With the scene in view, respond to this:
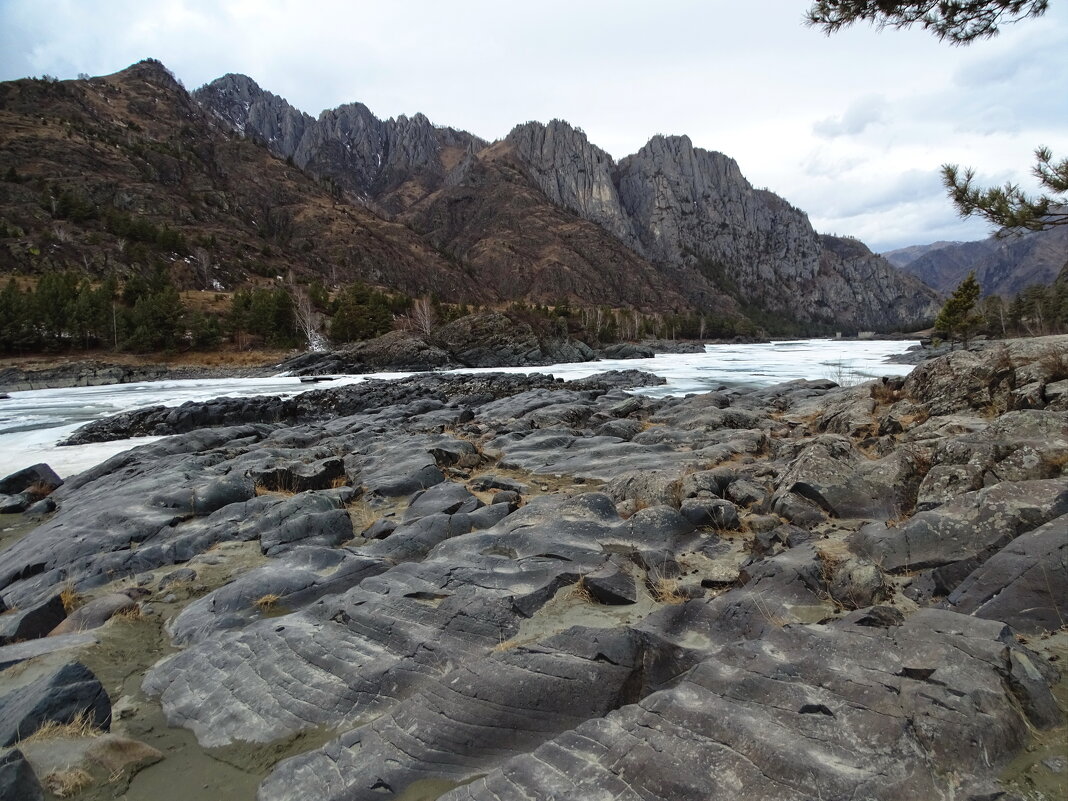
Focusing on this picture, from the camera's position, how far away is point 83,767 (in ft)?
12.7

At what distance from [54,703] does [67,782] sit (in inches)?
36.1

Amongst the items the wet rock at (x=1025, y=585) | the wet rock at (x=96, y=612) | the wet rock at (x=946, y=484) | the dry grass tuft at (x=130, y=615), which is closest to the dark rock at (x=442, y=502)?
the dry grass tuft at (x=130, y=615)

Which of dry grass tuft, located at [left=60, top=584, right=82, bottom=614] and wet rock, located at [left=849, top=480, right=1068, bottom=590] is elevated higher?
wet rock, located at [left=849, top=480, right=1068, bottom=590]

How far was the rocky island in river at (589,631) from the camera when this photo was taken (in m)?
3.22

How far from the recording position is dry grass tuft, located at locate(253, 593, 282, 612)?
6.52 meters

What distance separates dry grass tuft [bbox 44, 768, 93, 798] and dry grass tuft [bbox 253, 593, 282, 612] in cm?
267

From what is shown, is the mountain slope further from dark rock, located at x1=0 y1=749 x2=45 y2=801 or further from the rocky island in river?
dark rock, located at x1=0 y1=749 x2=45 y2=801

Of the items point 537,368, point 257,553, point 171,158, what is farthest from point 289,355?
point 171,158

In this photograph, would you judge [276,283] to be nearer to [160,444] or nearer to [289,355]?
[289,355]

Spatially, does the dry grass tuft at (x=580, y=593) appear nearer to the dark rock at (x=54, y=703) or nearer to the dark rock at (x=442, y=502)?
the dark rock at (x=442, y=502)

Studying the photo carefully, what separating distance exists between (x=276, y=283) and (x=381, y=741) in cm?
11404

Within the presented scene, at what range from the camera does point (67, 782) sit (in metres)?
3.73

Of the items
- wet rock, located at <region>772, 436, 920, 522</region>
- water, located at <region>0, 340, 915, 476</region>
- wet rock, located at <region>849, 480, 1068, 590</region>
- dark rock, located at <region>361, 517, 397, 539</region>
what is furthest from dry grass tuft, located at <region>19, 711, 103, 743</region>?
water, located at <region>0, 340, 915, 476</region>

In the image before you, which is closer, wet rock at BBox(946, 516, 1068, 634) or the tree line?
wet rock at BBox(946, 516, 1068, 634)
